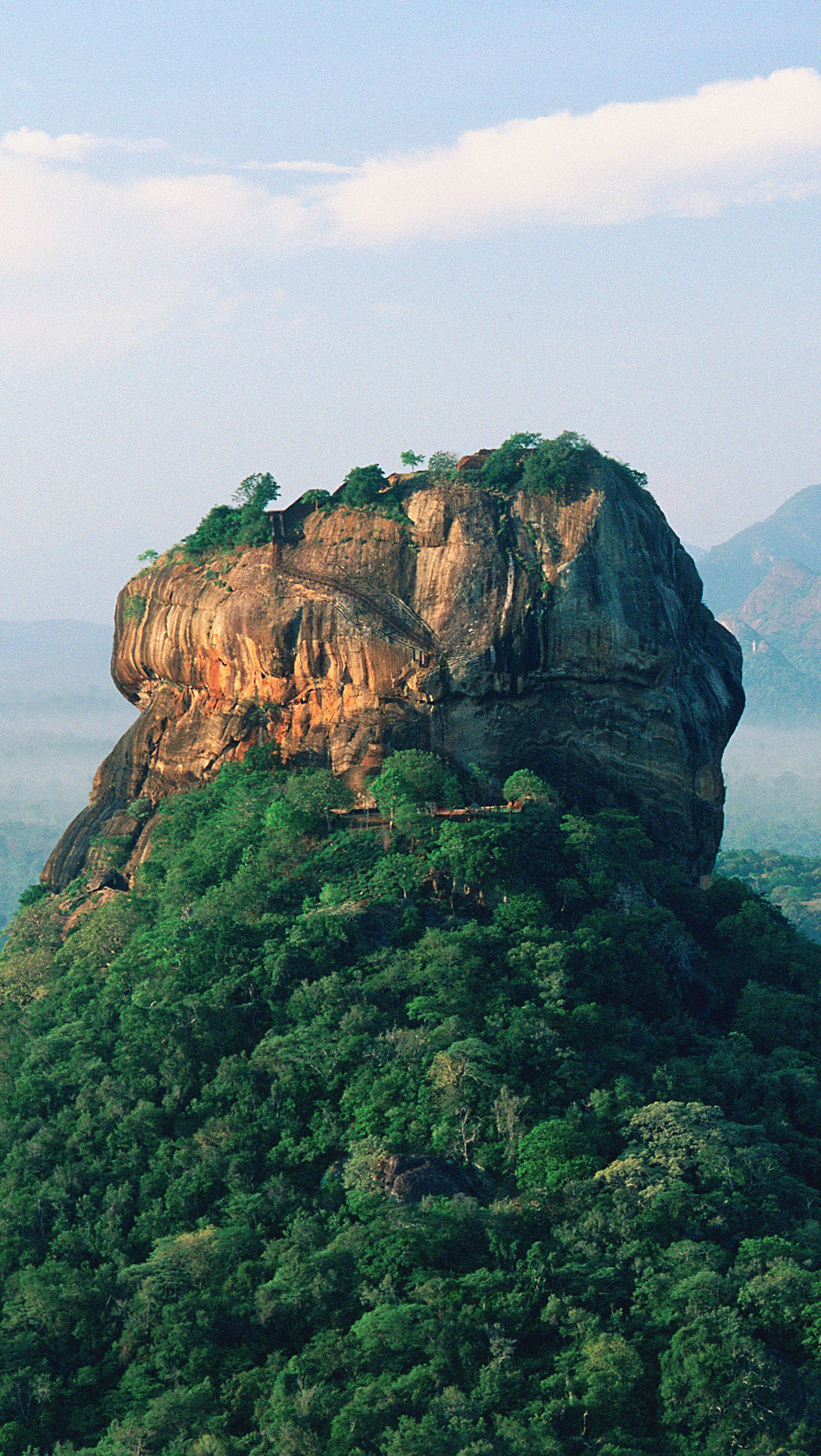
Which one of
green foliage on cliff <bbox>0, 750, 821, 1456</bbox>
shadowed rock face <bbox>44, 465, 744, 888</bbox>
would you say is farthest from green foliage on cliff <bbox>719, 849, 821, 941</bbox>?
green foliage on cliff <bbox>0, 750, 821, 1456</bbox>

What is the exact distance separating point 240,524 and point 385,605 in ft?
24.4

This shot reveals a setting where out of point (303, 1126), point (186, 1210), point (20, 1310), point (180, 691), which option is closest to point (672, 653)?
point (180, 691)

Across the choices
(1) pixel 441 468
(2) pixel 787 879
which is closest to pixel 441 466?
(1) pixel 441 468

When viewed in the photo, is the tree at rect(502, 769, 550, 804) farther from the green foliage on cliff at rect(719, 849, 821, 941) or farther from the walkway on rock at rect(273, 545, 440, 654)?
the green foliage on cliff at rect(719, 849, 821, 941)

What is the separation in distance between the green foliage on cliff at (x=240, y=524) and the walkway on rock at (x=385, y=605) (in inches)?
105

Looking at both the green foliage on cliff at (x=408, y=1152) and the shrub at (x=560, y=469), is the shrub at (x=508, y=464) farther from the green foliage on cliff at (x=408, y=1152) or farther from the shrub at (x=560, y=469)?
the green foliage on cliff at (x=408, y=1152)

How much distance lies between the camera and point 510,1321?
3450 cm

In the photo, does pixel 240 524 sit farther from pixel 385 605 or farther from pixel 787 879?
pixel 787 879

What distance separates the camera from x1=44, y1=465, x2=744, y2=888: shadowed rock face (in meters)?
53.0

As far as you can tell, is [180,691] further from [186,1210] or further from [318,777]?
[186,1210]

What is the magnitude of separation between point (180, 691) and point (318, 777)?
9159 millimetres

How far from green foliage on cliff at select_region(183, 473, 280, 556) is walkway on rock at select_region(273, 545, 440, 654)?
267cm

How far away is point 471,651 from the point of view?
2084 inches

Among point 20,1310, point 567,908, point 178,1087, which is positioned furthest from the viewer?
point 567,908
